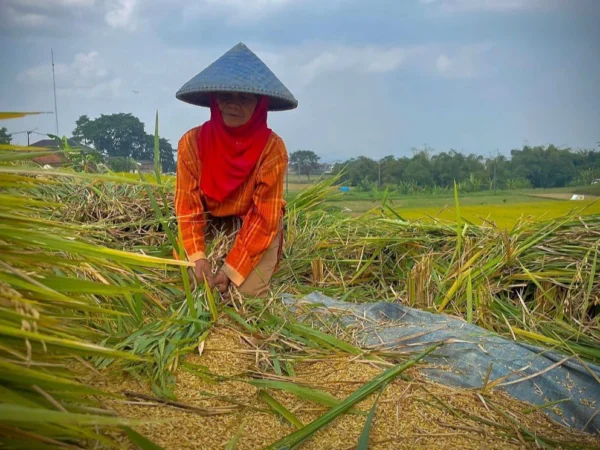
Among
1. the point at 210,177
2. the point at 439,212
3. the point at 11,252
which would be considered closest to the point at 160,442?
the point at 11,252

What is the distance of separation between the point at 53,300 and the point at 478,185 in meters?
6.38

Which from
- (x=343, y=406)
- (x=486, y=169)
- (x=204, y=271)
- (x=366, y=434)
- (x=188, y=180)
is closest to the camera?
(x=366, y=434)

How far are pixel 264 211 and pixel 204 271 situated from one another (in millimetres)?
456

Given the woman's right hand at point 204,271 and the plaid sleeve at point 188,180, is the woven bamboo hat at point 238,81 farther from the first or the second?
the woman's right hand at point 204,271

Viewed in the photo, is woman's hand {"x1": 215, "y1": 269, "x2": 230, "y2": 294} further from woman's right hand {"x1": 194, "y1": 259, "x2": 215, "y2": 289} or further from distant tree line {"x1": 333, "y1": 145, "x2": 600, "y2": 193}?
distant tree line {"x1": 333, "y1": 145, "x2": 600, "y2": 193}

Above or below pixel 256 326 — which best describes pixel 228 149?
above

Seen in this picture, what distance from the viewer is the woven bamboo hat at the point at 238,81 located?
306 centimetres

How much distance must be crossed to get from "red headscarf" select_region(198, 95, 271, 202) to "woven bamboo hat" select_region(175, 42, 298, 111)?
0.11 m

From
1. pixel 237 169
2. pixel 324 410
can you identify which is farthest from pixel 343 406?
pixel 237 169

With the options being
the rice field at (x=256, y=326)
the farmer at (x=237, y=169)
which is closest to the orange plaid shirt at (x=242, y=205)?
the farmer at (x=237, y=169)

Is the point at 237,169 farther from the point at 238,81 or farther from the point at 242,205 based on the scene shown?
the point at 238,81

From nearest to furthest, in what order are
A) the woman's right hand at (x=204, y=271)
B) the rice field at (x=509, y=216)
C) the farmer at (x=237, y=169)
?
the woman's right hand at (x=204, y=271), the farmer at (x=237, y=169), the rice field at (x=509, y=216)

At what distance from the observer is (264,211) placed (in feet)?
10.5

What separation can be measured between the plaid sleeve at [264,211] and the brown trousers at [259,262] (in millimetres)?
78
